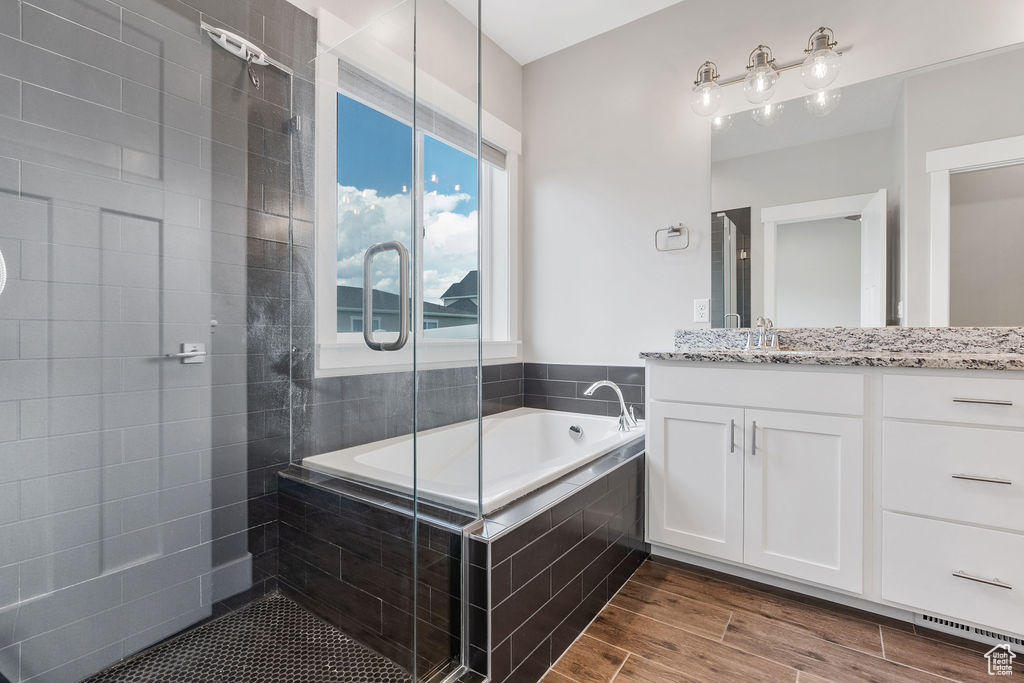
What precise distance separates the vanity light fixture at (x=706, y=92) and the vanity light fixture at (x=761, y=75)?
0.14 m

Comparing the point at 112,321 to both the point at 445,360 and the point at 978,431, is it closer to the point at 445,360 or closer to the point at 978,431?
the point at 445,360

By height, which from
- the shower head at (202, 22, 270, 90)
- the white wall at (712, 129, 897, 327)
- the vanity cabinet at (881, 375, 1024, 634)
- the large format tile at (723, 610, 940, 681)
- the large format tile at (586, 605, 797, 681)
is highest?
the shower head at (202, 22, 270, 90)

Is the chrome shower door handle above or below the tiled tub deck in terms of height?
above

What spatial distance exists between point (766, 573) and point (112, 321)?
2.36m

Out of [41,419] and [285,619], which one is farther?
[285,619]

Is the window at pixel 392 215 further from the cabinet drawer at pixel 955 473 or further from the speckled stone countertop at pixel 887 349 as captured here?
the cabinet drawer at pixel 955 473

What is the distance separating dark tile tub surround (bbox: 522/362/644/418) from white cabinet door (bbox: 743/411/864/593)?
2.53 feet

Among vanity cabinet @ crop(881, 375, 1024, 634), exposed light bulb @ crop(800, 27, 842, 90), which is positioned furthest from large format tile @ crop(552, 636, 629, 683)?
exposed light bulb @ crop(800, 27, 842, 90)

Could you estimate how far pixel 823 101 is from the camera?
205 centimetres

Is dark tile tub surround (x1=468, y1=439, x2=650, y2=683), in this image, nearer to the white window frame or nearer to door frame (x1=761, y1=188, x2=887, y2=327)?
the white window frame

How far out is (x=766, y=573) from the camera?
177 cm

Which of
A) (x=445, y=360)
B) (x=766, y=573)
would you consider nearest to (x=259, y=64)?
(x=445, y=360)

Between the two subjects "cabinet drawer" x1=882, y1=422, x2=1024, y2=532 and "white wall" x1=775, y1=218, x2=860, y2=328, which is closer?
"cabinet drawer" x1=882, y1=422, x2=1024, y2=532

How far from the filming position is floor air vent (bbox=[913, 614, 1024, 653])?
4.67ft
